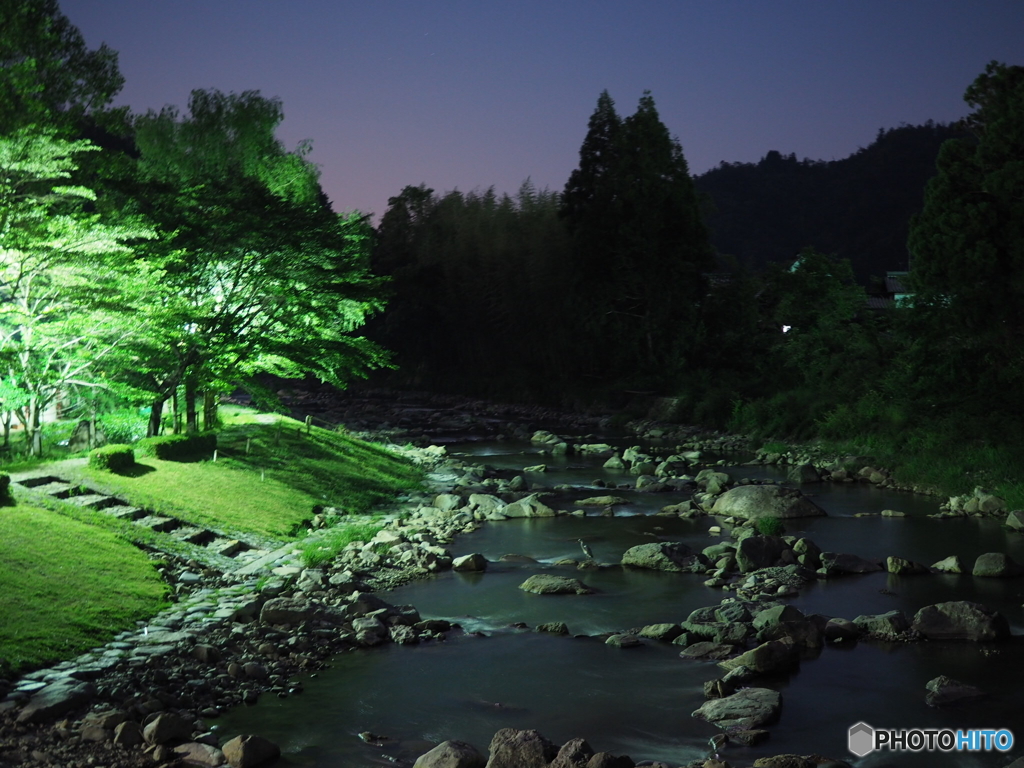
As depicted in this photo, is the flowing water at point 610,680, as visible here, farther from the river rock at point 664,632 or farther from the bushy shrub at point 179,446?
the bushy shrub at point 179,446

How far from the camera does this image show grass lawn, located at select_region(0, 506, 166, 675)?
30.3 feet

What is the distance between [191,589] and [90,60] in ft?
56.2

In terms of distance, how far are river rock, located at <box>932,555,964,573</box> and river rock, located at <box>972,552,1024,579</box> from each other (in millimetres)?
248

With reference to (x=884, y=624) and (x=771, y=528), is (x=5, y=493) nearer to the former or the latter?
(x=884, y=624)

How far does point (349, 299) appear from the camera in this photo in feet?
76.6

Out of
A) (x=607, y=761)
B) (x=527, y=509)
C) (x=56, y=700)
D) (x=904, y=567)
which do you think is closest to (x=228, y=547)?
(x=56, y=700)

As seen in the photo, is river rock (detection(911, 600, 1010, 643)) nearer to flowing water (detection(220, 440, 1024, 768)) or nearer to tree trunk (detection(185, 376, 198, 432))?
flowing water (detection(220, 440, 1024, 768))

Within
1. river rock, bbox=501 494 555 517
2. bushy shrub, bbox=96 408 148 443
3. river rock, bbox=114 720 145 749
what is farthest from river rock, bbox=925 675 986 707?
bushy shrub, bbox=96 408 148 443

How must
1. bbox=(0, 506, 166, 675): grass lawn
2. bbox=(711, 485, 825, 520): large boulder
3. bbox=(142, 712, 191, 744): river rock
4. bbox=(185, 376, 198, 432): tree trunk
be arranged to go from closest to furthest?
1. bbox=(142, 712, 191, 744): river rock
2. bbox=(0, 506, 166, 675): grass lawn
3. bbox=(711, 485, 825, 520): large boulder
4. bbox=(185, 376, 198, 432): tree trunk

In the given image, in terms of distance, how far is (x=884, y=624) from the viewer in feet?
36.6

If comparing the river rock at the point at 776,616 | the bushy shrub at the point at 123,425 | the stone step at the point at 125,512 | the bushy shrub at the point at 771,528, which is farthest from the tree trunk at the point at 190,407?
the river rock at the point at 776,616

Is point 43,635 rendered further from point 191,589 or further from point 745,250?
point 745,250

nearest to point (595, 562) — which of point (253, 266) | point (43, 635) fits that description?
point (43, 635)

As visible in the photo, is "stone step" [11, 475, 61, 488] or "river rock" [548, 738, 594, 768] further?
"stone step" [11, 475, 61, 488]
